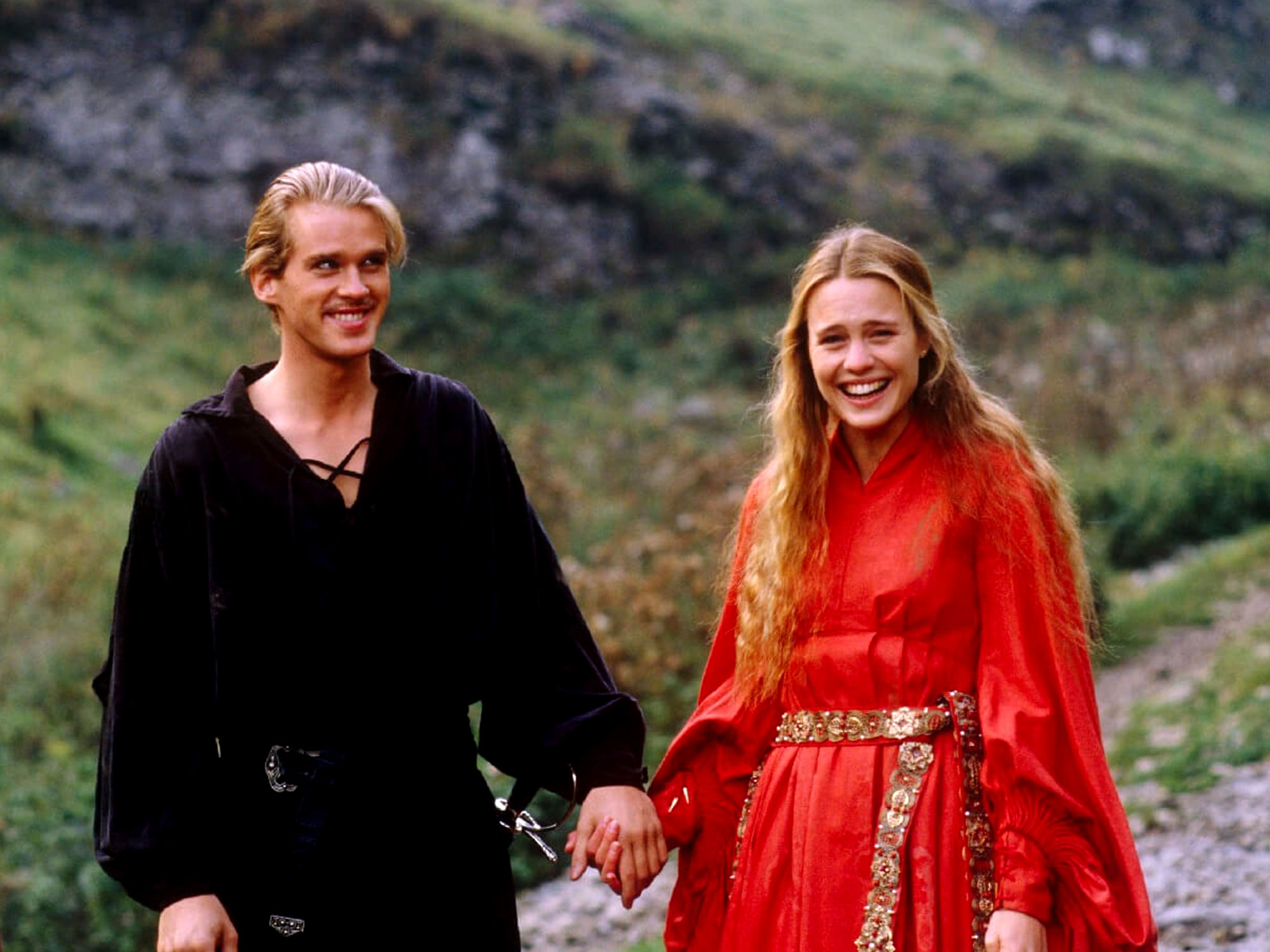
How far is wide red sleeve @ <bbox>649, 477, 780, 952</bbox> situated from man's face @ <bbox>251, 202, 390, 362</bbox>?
41.1 inches

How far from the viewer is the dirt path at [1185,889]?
5363 mm

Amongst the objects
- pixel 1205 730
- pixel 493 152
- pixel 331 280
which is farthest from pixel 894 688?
pixel 493 152

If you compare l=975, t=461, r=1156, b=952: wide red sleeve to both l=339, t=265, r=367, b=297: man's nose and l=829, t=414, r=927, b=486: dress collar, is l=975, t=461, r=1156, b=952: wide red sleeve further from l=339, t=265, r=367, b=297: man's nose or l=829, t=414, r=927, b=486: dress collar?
l=339, t=265, r=367, b=297: man's nose

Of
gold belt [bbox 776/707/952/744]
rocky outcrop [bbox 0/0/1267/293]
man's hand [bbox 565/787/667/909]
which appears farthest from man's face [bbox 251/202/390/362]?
rocky outcrop [bbox 0/0/1267/293]

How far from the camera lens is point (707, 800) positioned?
321cm

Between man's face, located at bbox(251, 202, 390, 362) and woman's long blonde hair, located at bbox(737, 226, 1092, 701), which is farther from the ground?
man's face, located at bbox(251, 202, 390, 362)

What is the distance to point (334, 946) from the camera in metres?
2.83

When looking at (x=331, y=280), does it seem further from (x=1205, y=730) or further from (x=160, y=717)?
(x=1205, y=730)

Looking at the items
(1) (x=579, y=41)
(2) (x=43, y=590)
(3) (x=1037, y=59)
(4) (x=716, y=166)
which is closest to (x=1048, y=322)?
(4) (x=716, y=166)

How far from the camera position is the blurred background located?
801 cm

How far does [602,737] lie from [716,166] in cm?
1787

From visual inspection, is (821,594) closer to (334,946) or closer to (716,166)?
(334,946)

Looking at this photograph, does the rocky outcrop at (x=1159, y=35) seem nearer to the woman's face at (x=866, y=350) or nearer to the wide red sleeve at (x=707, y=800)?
the woman's face at (x=866, y=350)

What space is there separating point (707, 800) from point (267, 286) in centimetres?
136
